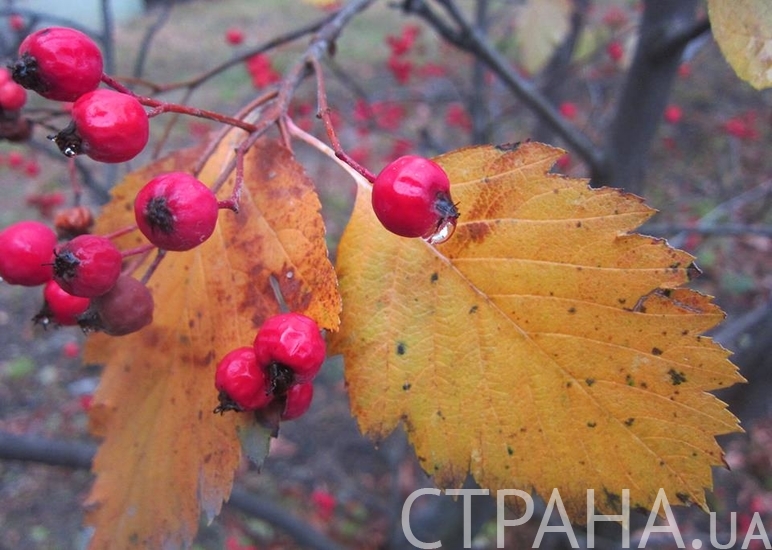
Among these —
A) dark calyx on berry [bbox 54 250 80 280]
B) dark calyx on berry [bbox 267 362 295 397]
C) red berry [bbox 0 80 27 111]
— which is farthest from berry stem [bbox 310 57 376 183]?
red berry [bbox 0 80 27 111]

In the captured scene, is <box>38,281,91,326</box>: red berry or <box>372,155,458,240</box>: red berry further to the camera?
<box>38,281,91,326</box>: red berry

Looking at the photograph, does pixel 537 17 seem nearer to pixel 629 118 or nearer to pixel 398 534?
pixel 629 118

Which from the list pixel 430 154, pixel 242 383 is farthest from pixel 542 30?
pixel 242 383

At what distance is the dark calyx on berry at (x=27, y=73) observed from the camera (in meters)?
0.81

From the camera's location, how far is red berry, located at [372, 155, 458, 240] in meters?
0.76

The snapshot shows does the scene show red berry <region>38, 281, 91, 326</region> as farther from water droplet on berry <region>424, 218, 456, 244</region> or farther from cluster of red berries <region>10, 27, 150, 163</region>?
water droplet on berry <region>424, 218, 456, 244</region>

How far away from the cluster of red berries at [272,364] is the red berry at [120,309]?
0.16m

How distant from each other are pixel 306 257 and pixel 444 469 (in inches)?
15.8

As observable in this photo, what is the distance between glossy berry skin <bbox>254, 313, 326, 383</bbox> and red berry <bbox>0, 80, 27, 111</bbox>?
30.0 inches

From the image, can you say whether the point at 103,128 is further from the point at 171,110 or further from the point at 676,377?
the point at 676,377

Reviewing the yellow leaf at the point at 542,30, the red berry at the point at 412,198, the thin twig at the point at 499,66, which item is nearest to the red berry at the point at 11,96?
the red berry at the point at 412,198

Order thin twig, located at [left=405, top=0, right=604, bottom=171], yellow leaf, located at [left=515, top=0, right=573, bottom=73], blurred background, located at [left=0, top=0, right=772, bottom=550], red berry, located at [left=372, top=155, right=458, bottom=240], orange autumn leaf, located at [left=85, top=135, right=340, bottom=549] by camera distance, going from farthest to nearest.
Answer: yellow leaf, located at [left=515, top=0, right=573, bottom=73]
blurred background, located at [left=0, top=0, right=772, bottom=550]
thin twig, located at [left=405, top=0, right=604, bottom=171]
orange autumn leaf, located at [left=85, top=135, right=340, bottom=549]
red berry, located at [left=372, top=155, right=458, bottom=240]

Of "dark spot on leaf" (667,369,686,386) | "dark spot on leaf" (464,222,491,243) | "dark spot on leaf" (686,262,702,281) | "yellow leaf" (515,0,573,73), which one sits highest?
"yellow leaf" (515,0,573,73)

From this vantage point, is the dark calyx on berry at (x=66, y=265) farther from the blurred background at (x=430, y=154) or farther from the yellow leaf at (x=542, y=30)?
the yellow leaf at (x=542, y=30)
